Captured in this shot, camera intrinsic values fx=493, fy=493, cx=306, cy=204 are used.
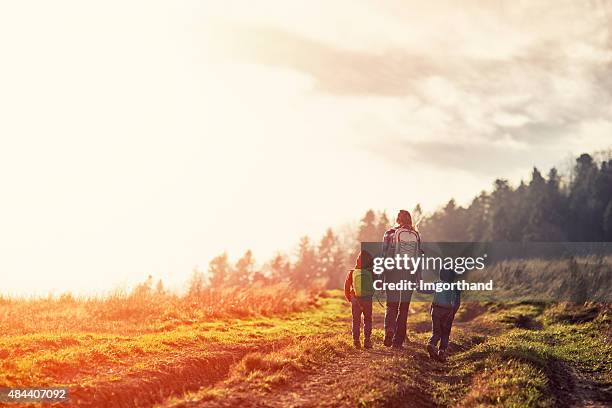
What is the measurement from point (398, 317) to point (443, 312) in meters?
1.19

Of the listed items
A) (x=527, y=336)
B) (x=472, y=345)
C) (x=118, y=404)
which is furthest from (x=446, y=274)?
(x=118, y=404)

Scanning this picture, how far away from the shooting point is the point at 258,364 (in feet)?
33.2

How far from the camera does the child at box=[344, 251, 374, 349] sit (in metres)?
12.7

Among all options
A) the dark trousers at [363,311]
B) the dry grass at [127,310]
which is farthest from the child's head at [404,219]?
the dry grass at [127,310]

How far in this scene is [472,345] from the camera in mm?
14438

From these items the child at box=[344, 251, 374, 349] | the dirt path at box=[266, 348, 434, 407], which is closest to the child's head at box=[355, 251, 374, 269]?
the child at box=[344, 251, 374, 349]

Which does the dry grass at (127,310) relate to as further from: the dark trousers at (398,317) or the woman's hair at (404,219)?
the woman's hair at (404,219)

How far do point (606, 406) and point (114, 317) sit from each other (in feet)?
45.2

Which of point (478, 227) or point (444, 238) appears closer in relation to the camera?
point (478, 227)

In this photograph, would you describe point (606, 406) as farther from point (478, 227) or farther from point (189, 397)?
point (478, 227)

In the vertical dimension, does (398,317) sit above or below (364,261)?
below

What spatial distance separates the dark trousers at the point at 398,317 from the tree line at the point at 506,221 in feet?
150

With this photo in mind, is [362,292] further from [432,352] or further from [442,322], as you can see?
[432,352]

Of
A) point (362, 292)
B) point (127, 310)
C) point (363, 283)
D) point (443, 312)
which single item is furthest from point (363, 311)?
point (127, 310)
